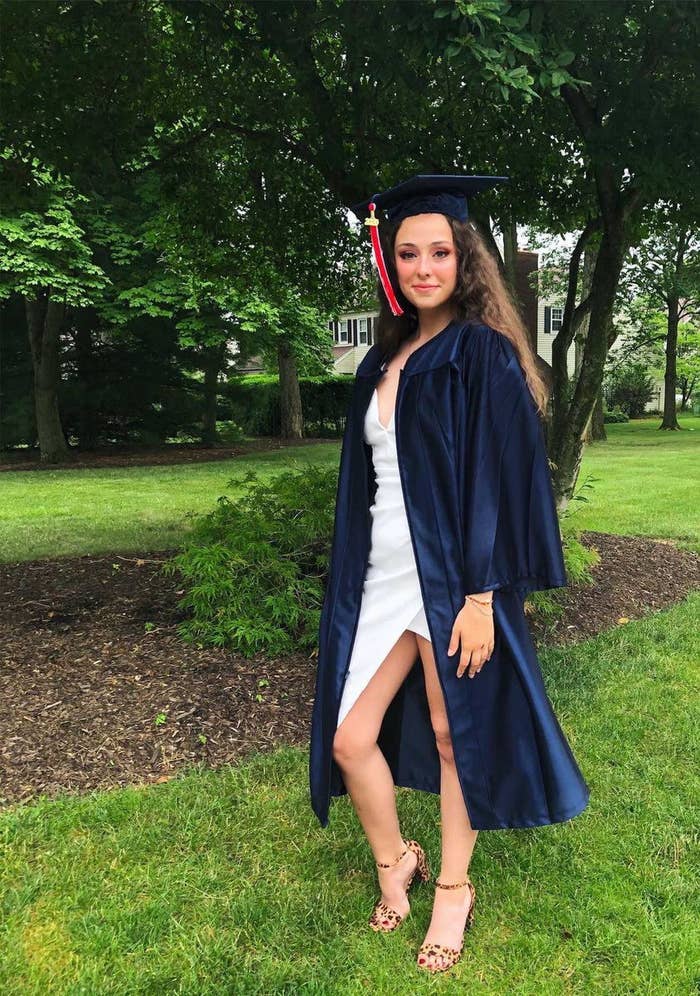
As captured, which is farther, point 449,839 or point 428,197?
point 449,839

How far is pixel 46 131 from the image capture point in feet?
16.3

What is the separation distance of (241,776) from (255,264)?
5.12m

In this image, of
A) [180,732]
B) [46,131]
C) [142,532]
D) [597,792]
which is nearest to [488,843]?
[597,792]

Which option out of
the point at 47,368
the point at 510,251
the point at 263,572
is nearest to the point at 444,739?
the point at 263,572

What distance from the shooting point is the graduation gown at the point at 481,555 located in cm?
201

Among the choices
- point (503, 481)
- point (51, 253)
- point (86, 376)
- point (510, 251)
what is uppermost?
point (51, 253)

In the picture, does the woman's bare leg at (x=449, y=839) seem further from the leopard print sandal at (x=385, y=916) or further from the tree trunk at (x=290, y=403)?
the tree trunk at (x=290, y=403)

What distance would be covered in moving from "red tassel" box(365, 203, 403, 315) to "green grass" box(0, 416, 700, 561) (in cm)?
366

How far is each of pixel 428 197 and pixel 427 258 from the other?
0.18 meters

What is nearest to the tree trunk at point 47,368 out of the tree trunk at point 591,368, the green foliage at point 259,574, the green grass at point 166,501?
the green grass at point 166,501

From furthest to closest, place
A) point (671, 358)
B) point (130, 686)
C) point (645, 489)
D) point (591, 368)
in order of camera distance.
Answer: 1. point (671, 358)
2. point (645, 489)
3. point (591, 368)
4. point (130, 686)

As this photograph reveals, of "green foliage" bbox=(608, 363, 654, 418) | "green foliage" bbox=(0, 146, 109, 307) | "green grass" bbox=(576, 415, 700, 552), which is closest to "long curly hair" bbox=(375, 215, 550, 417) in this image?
"green grass" bbox=(576, 415, 700, 552)

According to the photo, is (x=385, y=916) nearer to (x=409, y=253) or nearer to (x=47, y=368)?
(x=409, y=253)

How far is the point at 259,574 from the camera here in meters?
4.59
